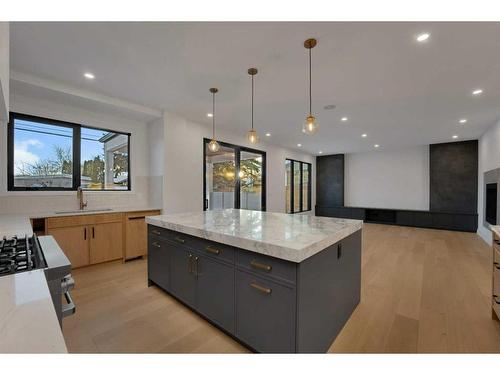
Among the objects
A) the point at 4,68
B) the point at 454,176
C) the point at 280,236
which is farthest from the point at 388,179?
the point at 4,68

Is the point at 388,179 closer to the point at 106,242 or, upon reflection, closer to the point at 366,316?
the point at 366,316

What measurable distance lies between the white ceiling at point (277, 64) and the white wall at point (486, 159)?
879 millimetres

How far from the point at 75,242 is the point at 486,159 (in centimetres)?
863

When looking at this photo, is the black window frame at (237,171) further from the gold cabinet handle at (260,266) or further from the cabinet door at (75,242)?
the gold cabinet handle at (260,266)

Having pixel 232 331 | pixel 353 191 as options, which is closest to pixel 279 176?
pixel 353 191

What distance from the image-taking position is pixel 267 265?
4.94ft

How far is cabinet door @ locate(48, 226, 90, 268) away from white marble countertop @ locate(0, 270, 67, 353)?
2.82 m

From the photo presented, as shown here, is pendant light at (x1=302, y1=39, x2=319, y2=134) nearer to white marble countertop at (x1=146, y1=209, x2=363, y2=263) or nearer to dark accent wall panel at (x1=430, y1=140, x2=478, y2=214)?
white marble countertop at (x1=146, y1=209, x2=363, y2=263)

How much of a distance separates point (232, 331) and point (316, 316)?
2.28 ft

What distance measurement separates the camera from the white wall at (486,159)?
4551mm

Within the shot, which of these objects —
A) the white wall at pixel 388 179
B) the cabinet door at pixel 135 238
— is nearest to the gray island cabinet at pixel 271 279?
the cabinet door at pixel 135 238

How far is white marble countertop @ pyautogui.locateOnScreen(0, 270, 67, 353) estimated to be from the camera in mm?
516
